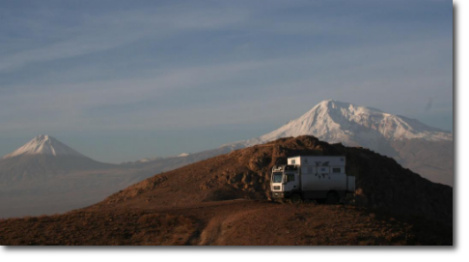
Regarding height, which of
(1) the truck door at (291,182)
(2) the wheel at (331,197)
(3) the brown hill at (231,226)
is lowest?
(3) the brown hill at (231,226)

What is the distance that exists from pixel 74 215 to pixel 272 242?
16.6 m

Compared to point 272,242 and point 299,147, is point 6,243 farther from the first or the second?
point 299,147

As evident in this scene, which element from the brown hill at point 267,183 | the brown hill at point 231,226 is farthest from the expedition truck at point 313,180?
the brown hill at point 267,183

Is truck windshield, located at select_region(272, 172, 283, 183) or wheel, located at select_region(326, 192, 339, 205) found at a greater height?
truck windshield, located at select_region(272, 172, 283, 183)

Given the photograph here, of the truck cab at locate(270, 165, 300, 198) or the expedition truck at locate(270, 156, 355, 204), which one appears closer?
the truck cab at locate(270, 165, 300, 198)

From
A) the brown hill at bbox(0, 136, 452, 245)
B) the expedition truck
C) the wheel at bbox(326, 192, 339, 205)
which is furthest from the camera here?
the wheel at bbox(326, 192, 339, 205)

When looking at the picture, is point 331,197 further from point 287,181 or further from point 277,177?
point 277,177

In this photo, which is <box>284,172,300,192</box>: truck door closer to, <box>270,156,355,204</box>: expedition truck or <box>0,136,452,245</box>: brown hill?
<box>270,156,355,204</box>: expedition truck

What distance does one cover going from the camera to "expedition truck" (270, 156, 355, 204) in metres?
44.7

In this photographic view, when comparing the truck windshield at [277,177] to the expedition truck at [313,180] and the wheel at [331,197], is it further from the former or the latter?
the wheel at [331,197]

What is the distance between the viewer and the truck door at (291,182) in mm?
44469

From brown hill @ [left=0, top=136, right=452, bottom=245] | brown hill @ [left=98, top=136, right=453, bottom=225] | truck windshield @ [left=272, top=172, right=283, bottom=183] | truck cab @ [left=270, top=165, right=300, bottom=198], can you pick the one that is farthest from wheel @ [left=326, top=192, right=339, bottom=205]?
brown hill @ [left=98, top=136, right=453, bottom=225]

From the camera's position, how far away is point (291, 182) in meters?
44.5

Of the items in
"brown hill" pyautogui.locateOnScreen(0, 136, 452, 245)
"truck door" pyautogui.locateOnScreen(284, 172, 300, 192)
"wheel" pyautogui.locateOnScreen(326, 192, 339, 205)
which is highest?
"truck door" pyautogui.locateOnScreen(284, 172, 300, 192)
